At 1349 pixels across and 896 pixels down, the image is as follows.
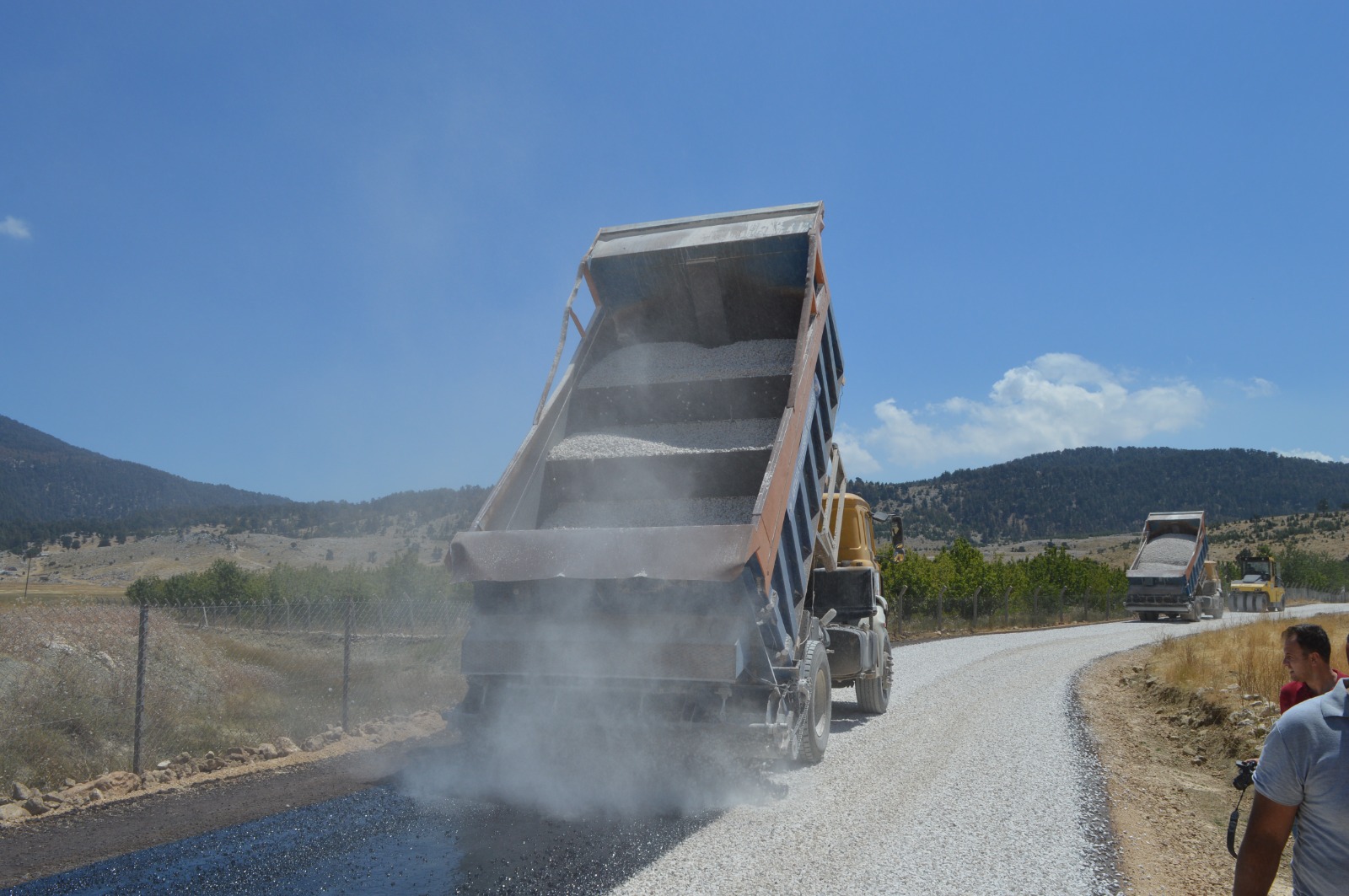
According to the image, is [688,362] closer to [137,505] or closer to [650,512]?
[650,512]

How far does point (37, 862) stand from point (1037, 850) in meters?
5.98

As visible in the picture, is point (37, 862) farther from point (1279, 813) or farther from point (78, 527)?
point (78, 527)

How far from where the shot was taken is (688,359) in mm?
8508

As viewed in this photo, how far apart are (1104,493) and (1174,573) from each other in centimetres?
12058

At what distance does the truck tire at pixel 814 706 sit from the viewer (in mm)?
7156

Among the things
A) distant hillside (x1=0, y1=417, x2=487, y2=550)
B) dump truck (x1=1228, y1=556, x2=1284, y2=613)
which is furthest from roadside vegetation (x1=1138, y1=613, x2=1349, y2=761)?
distant hillside (x1=0, y1=417, x2=487, y2=550)

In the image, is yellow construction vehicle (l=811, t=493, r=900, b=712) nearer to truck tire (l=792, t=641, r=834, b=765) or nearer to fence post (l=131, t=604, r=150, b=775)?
truck tire (l=792, t=641, r=834, b=765)

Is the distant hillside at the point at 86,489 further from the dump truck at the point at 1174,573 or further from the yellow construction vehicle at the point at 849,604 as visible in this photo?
the yellow construction vehicle at the point at 849,604

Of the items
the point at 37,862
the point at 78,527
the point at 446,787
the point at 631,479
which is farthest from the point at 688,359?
the point at 78,527

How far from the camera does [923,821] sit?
5977 millimetres

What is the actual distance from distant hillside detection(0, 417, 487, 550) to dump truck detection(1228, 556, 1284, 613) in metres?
49.7

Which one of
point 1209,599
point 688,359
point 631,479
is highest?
point 688,359

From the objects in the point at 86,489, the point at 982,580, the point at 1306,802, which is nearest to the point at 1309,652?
the point at 1306,802

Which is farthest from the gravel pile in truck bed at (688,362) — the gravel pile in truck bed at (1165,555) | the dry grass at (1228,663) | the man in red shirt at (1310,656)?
the gravel pile in truck bed at (1165,555)
